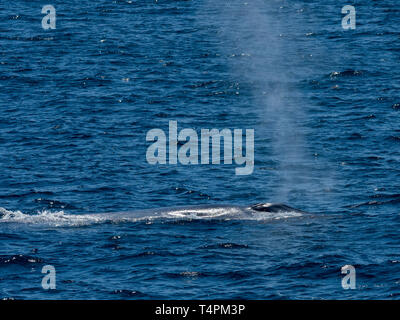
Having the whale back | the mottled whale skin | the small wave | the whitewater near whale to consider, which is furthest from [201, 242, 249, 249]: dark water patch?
the small wave

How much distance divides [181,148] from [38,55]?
33.7m

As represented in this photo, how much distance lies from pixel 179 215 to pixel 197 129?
2191cm

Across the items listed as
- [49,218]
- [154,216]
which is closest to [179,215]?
[154,216]

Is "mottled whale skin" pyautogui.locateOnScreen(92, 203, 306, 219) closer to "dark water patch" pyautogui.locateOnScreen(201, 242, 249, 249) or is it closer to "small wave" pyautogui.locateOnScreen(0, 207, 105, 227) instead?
"small wave" pyautogui.locateOnScreen(0, 207, 105, 227)

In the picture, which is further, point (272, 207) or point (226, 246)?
point (272, 207)

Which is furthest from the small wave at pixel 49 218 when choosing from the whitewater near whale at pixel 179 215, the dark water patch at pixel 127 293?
the dark water patch at pixel 127 293

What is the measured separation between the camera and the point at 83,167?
6538 cm

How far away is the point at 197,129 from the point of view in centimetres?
7425

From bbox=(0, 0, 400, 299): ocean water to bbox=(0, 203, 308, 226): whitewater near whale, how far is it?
6.7 inches

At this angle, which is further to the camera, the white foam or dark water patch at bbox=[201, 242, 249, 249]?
the white foam

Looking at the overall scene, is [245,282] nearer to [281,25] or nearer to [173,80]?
[173,80]

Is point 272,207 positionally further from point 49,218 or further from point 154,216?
point 49,218

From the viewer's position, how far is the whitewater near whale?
5266 centimetres
